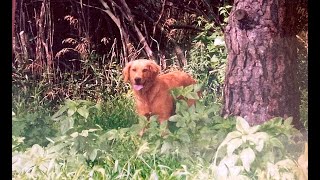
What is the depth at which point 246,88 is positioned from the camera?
2012 millimetres

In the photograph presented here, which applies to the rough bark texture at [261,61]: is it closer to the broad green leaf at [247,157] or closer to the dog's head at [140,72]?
the broad green leaf at [247,157]

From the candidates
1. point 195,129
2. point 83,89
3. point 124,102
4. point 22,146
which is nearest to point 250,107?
point 195,129

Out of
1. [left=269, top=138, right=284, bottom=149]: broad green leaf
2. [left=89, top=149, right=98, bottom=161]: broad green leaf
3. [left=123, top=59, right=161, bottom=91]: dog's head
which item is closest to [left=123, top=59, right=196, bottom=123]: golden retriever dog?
[left=123, top=59, right=161, bottom=91]: dog's head

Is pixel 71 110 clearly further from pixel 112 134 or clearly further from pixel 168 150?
pixel 168 150

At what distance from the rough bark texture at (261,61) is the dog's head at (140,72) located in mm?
282

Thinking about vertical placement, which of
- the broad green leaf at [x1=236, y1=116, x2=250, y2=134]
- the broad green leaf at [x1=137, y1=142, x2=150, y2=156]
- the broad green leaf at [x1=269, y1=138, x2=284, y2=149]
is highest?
the broad green leaf at [x1=236, y1=116, x2=250, y2=134]

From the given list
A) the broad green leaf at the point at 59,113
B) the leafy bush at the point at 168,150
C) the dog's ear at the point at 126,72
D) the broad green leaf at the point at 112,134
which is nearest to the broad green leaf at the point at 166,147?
the leafy bush at the point at 168,150

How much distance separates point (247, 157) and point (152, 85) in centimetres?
44

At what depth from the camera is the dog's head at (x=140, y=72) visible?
2.00 meters

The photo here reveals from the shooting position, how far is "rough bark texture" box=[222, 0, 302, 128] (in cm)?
200

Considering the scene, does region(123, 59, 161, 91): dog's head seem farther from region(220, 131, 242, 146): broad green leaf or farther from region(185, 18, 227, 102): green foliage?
region(220, 131, 242, 146): broad green leaf

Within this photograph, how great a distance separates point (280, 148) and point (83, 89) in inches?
30.5
